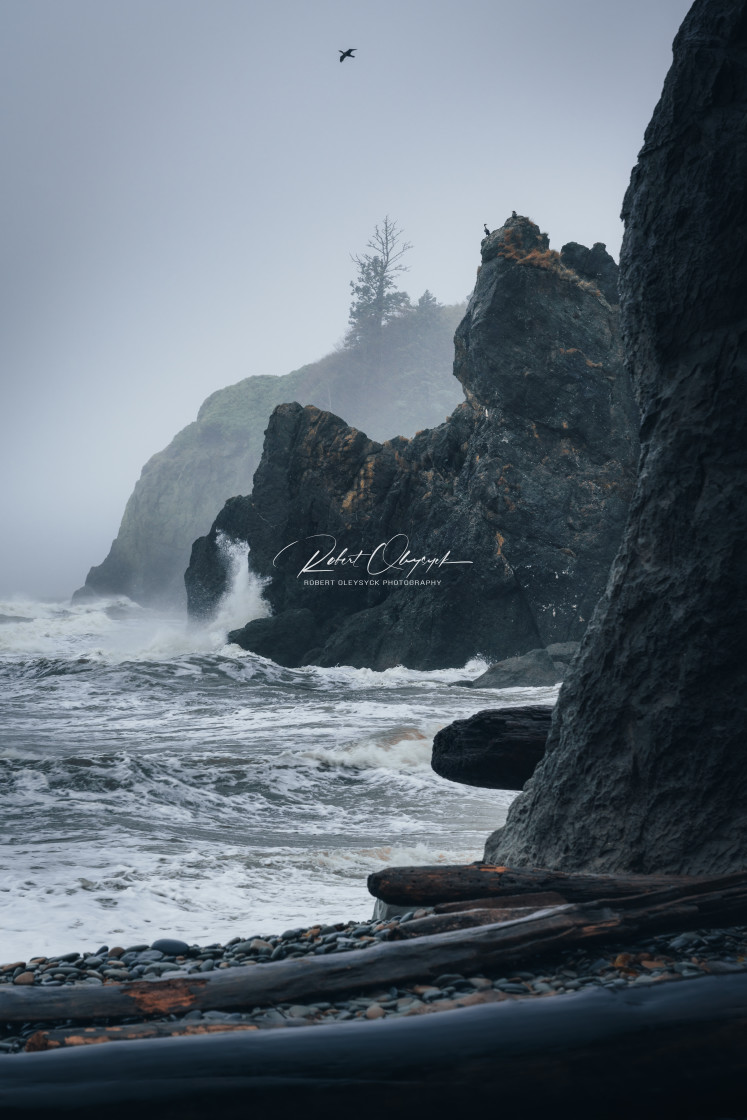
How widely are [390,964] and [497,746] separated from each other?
2.48 meters

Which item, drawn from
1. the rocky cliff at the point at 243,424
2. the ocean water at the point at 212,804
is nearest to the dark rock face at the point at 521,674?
the ocean water at the point at 212,804

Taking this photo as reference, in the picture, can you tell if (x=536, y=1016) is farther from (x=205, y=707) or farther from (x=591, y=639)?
(x=205, y=707)

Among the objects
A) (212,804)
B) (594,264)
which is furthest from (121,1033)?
(594,264)

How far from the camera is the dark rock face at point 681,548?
3430 millimetres

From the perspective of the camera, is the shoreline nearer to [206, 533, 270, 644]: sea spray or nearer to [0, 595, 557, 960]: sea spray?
[0, 595, 557, 960]: sea spray

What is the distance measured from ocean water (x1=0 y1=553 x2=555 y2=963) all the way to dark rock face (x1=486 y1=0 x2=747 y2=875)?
1.73 meters

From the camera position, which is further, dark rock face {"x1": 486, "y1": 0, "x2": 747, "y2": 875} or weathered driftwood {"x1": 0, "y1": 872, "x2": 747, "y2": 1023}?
dark rock face {"x1": 486, "y1": 0, "x2": 747, "y2": 875}

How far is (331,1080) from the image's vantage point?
1.90 m

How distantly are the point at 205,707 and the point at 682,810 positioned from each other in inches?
493

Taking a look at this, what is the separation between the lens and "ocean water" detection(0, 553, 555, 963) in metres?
4.90

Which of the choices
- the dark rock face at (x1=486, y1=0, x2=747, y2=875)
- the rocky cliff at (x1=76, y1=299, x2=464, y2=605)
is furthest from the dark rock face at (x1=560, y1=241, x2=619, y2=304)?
the rocky cliff at (x1=76, y1=299, x2=464, y2=605)

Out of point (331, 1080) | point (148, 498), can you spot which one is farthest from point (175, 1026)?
point (148, 498)

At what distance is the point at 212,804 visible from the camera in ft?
27.1

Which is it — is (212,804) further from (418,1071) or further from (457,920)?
(418,1071)
